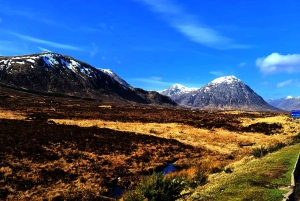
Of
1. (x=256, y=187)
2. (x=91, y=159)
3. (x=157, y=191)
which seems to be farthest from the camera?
(x=91, y=159)

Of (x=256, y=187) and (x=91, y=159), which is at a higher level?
→ (x=256, y=187)

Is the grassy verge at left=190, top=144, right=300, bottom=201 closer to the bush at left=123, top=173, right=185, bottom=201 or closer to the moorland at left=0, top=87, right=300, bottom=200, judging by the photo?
the moorland at left=0, top=87, right=300, bottom=200

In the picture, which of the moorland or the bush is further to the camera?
the moorland

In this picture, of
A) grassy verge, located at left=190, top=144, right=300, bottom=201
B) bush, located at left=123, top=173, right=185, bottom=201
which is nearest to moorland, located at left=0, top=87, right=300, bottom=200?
grassy verge, located at left=190, top=144, right=300, bottom=201

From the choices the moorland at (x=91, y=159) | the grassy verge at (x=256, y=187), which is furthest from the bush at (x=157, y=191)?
the moorland at (x=91, y=159)

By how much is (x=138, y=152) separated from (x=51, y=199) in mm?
15959

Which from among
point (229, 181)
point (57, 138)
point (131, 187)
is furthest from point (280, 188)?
point (57, 138)

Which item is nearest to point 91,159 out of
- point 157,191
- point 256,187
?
point 157,191

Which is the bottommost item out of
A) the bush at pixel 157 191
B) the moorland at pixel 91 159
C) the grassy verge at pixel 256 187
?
the moorland at pixel 91 159

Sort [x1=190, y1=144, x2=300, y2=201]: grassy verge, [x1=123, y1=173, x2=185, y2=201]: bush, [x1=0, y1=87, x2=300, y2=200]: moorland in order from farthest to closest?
[x1=0, y1=87, x2=300, y2=200]: moorland → [x1=123, y1=173, x2=185, y2=201]: bush → [x1=190, y1=144, x2=300, y2=201]: grassy verge

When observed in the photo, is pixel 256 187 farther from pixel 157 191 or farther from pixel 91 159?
pixel 91 159

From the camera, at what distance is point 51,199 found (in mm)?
16266

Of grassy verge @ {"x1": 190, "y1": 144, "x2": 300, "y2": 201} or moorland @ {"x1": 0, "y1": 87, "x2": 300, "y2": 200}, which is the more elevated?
grassy verge @ {"x1": 190, "y1": 144, "x2": 300, "y2": 201}

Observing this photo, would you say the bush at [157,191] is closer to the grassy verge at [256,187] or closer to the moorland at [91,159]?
the grassy verge at [256,187]
